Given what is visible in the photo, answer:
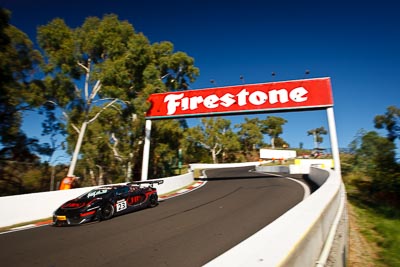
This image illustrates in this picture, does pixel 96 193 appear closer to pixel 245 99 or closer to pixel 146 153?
pixel 146 153

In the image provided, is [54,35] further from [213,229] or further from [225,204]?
[213,229]

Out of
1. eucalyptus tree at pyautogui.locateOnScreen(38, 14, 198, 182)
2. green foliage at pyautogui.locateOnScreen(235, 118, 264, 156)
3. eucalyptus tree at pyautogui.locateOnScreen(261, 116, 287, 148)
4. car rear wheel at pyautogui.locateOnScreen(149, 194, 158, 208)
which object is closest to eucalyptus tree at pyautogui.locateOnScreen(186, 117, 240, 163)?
green foliage at pyautogui.locateOnScreen(235, 118, 264, 156)

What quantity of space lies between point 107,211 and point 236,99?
11468mm

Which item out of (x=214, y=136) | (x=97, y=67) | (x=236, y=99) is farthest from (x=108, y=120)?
(x=214, y=136)

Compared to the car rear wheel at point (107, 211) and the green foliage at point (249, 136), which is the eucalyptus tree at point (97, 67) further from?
the green foliage at point (249, 136)

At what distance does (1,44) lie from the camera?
13273mm

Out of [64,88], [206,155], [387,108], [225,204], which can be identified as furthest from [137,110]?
[206,155]

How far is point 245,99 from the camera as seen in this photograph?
17.0 meters

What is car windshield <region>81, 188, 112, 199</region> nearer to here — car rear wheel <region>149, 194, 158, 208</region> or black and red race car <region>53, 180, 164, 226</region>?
black and red race car <region>53, 180, 164, 226</region>

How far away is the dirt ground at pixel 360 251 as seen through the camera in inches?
180

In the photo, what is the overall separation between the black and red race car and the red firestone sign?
8.67 metres

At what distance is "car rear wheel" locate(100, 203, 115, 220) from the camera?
831 cm

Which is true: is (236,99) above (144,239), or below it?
above

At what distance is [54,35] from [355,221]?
20433 millimetres
